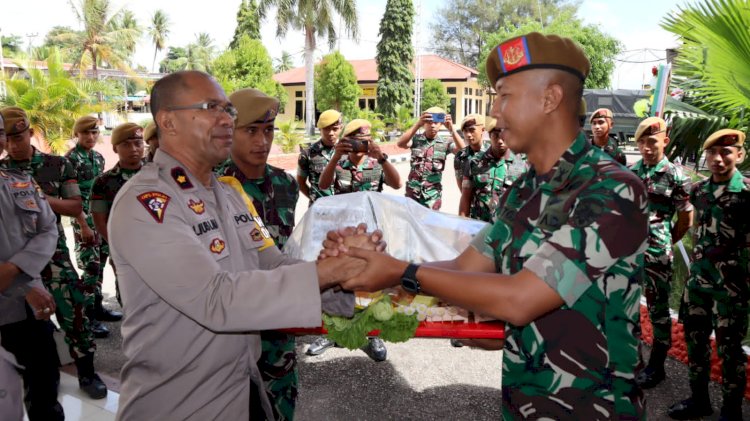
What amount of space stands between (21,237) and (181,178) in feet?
5.59

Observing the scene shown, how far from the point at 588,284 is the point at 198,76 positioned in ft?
5.20

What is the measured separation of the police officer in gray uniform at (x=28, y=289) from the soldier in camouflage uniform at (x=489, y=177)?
4.22 meters

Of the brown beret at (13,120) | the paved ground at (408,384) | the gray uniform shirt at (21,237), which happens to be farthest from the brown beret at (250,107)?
the brown beret at (13,120)

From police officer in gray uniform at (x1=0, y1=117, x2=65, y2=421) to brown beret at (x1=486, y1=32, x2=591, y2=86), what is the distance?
8.77 ft

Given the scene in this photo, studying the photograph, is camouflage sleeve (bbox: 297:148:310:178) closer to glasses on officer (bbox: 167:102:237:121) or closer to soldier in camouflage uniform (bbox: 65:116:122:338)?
soldier in camouflage uniform (bbox: 65:116:122:338)

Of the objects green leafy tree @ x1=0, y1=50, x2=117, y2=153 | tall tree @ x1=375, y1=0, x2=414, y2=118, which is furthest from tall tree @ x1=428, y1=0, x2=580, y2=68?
green leafy tree @ x1=0, y1=50, x2=117, y2=153

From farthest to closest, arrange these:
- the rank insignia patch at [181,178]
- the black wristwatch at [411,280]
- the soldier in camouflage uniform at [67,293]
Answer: the soldier in camouflage uniform at [67,293] < the rank insignia patch at [181,178] < the black wristwatch at [411,280]

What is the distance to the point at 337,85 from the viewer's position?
37.9m

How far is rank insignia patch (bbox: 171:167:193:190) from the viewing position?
6.33 ft

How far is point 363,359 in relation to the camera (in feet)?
16.6

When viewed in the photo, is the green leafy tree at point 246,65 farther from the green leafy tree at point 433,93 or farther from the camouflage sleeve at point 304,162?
the camouflage sleeve at point 304,162

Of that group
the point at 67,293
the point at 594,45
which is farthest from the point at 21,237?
the point at 594,45

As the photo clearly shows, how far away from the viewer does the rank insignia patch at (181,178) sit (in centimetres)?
193

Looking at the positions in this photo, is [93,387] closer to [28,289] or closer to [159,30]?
[28,289]
